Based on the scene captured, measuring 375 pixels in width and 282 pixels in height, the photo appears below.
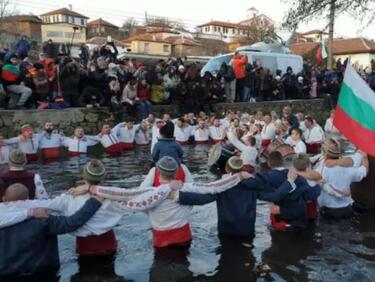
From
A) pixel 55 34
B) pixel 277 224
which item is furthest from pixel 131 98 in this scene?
pixel 55 34

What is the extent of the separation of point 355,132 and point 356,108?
0.35 meters

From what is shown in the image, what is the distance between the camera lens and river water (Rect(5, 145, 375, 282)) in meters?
6.43

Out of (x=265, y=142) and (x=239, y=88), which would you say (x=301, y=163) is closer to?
(x=265, y=142)

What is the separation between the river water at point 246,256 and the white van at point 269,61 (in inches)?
781

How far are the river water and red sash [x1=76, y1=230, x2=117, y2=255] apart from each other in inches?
7.5

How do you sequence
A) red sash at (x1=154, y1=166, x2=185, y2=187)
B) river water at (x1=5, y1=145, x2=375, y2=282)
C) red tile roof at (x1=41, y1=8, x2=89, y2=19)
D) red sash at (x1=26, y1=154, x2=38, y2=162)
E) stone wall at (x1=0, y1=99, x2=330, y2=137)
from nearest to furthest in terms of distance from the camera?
river water at (x1=5, y1=145, x2=375, y2=282) < red sash at (x1=154, y1=166, x2=185, y2=187) < red sash at (x1=26, y1=154, x2=38, y2=162) < stone wall at (x1=0, y1=99, x2=330, y2=137) < red tile roof at (x1=41, y1=8, x2=89, y2=19)

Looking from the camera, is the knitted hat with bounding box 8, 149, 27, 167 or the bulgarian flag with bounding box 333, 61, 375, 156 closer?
the knitted hat with bounding box 8, 149, 27, 167

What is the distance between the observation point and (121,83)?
67.9 feet

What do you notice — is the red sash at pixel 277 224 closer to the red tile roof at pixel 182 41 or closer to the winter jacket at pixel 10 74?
the winter jacket at pixel 10 74

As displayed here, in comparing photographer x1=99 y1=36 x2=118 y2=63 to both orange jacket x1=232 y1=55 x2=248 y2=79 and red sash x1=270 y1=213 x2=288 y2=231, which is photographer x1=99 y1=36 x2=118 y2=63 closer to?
orange jacket x1=232 y1=55 x2=248 y2=79

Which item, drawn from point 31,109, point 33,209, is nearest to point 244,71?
point 31,109

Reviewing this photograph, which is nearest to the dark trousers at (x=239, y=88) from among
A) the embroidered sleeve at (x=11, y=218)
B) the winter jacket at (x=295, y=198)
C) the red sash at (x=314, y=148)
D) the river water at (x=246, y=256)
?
the red sash at (x=314, y=148)

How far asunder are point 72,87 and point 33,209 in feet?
45.0

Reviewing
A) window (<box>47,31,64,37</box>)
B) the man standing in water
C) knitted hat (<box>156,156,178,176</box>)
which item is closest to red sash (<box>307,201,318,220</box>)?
knitted hat (<box>156,156,178,176</box>)
